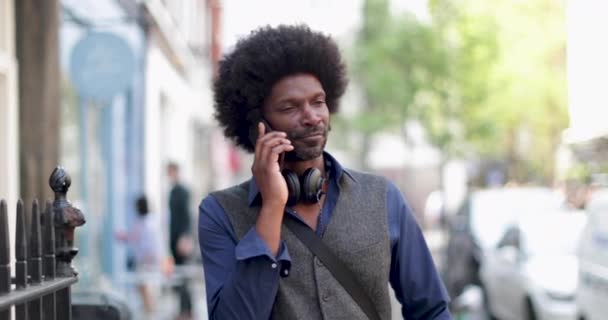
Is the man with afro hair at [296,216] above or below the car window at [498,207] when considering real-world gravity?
above

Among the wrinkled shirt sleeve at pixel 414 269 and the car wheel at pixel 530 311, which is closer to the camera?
the wrinkled shirt sleeve at pixel 414 269

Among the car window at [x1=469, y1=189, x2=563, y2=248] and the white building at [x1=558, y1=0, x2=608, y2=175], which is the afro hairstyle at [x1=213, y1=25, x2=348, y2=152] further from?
the car window at [x1=469, y1=189, x2=563, y2=248]

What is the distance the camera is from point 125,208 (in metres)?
16.7

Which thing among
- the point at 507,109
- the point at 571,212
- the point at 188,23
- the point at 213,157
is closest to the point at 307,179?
the point at 571,212

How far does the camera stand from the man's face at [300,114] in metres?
3.19

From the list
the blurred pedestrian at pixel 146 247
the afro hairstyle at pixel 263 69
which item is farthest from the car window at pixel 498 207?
the afro hairstyle at pixel 263 69

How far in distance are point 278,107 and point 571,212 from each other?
9.67 m

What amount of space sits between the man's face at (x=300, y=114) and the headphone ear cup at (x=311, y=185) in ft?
0.15

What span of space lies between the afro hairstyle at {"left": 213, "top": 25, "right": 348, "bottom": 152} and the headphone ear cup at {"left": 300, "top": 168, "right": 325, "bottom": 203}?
253 millimetres

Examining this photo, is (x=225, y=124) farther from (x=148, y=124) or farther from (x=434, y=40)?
(x=434, y=40)

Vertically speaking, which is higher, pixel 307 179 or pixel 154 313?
pixel 307 179

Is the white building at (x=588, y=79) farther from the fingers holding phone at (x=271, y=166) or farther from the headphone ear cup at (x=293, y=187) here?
the fingers holding phone at (x=271, y=166)

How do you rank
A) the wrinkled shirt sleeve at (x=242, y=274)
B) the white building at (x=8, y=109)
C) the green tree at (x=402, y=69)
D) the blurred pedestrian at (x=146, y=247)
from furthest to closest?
the green tree at (x=402, y=69) < the blurred pedestrian at (x=146, y=247) < the white building at (x=8, y=109) < the wrinkled shirt sleeve at (x=242, y=274)

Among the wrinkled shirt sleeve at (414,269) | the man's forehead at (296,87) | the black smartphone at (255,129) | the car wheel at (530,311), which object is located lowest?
the car wheel at (530,311)
